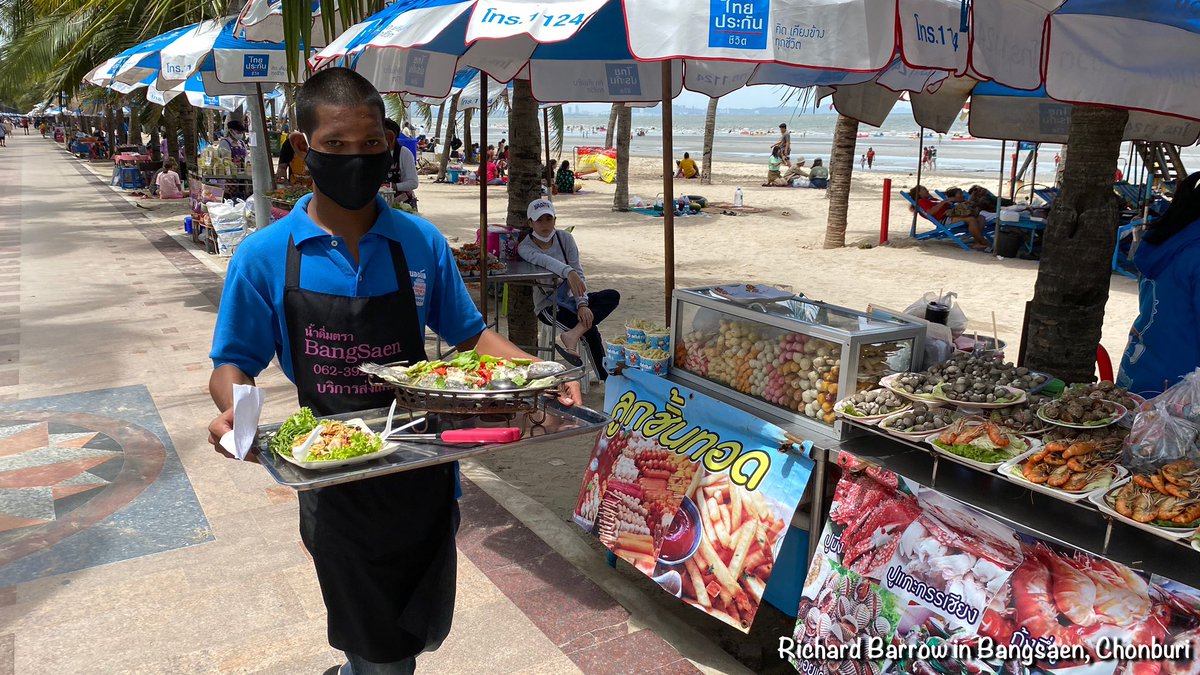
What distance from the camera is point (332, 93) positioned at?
224 cm

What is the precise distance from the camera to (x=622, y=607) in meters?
4.07

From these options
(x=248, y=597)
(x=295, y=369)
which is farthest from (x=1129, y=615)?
(x=248, y=597)

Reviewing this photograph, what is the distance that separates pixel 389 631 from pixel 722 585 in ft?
5.41

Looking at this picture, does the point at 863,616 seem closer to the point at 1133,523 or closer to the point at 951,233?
the point at 1133,523

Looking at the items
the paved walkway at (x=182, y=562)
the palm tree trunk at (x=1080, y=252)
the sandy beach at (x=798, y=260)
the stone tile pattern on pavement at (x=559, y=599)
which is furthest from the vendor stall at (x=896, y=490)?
the sandy beach at (x=798, y=260)

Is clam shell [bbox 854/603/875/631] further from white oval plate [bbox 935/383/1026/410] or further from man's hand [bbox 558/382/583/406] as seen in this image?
man's hand [bbox 558/382/583/406]

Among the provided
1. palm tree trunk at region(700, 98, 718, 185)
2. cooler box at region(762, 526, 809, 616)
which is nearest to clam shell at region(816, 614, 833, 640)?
cooler box at region(762, 526, 809, 616)

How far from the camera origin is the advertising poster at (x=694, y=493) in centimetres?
356

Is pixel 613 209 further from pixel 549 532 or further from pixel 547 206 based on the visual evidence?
pixel 549 532

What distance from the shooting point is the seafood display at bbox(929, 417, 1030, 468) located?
121 inches

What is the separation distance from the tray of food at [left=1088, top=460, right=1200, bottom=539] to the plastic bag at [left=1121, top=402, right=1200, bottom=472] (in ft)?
0.20

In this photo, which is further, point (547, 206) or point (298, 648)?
point (547, 206)

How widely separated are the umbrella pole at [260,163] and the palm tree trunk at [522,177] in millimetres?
3829

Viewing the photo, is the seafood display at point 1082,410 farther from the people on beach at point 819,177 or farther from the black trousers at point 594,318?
the people on beach at point 819,177
